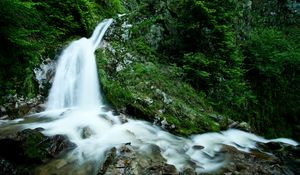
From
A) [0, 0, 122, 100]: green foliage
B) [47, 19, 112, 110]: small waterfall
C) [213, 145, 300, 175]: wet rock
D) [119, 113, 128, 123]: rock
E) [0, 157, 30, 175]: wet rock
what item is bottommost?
[213, 145, 300, 175]: wet rock

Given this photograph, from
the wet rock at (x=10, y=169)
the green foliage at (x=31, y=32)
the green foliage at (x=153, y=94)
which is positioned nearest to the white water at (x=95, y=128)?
the green foliage at (x=153, y=94)

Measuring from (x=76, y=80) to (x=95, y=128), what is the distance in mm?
2588

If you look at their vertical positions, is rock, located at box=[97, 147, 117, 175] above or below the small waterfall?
below

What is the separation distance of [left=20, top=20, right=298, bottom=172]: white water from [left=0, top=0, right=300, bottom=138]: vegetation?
420 mm

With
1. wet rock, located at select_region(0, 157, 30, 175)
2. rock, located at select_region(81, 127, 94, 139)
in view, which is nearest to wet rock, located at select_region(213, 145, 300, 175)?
rock, located at select_region(81, 127, 94, 139)

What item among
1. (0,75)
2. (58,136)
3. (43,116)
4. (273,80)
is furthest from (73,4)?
(273,80)

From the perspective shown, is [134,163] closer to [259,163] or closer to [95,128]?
[95,128]

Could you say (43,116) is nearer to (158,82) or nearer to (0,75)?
(0,75)

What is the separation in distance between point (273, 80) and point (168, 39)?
540 centimetres

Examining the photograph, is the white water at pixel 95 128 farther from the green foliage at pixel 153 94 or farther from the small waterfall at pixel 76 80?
the green foliage at pixel 153 94

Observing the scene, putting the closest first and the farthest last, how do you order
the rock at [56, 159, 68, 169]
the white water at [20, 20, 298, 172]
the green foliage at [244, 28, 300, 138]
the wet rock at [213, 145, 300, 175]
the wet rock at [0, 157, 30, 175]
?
the wet rock at [0, 157, 30, 175] < the rock at [56, 159, 68, 169] < the wet rock at [213, 145, 300, 175] < the white water at [20, 20, 298, 172] < the green foliage at [244, 28, 300, 138]

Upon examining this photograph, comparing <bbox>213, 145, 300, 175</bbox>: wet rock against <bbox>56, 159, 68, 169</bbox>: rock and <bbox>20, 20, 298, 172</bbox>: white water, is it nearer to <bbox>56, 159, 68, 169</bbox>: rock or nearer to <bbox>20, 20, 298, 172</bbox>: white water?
<bbox>20, 20, 298, 172</bbox>: white water

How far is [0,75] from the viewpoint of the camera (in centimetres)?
858

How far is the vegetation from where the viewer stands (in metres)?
8.95
